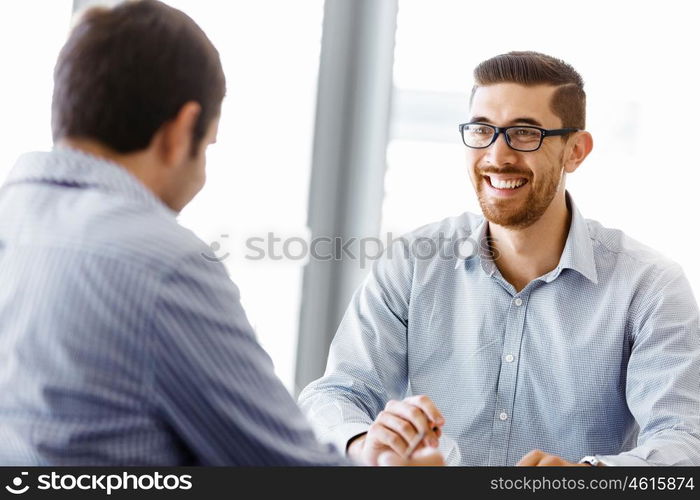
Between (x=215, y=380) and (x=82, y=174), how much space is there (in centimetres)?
32

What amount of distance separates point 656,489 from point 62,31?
1757mm

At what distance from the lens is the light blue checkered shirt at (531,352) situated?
72.2 inches

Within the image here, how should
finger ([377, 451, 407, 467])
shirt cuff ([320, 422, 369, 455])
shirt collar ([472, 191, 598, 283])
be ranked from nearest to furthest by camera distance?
finger ([377, 451, 407, 467]) → shirt cuff ([320, 422, 369, 455]) → shirt collar ([472, 191, 598, 283])

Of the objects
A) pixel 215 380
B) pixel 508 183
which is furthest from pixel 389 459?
pixel 508 183

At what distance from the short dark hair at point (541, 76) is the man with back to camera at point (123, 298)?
1234 mm

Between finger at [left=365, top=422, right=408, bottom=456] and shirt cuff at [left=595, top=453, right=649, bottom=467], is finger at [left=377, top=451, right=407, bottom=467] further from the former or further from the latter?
shirt cuff at [left=595, top=453, right=649, bottom=467]

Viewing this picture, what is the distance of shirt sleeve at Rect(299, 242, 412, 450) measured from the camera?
1790 mm

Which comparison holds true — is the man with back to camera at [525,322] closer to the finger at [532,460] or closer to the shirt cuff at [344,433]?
the shirt cuff at [344,433]

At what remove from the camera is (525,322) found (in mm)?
1988

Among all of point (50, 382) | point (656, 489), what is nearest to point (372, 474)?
point (50, 382)

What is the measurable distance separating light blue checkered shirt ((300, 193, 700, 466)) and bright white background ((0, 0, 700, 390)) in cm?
82

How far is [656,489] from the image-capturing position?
1.46 m

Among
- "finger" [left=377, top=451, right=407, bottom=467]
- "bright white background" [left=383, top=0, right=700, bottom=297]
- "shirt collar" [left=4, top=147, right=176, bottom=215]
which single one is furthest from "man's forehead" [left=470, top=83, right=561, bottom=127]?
"shirt collar" [left=4, top=147, right=176, bottom=215]

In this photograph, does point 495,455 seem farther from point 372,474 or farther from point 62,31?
point 62,31
